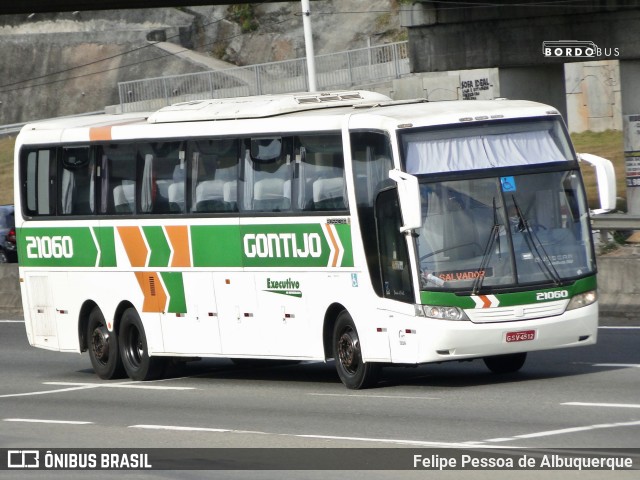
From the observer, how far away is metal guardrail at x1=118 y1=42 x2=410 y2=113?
53.2m

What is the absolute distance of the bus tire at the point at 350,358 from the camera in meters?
16.2

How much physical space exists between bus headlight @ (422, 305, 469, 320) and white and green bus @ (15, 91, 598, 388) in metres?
0.02

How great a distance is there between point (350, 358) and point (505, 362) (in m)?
1.80

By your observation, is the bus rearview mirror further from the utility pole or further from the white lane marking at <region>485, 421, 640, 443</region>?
the utility pole

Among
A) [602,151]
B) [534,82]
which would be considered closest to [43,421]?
[534,82]

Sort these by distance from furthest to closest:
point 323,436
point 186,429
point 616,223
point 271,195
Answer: point 616,223 → point 271,195 → point 186,429 → point 323,436

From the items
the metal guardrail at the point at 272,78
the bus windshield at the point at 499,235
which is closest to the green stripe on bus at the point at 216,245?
the bus windshield at the point at 499,235

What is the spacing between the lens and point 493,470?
34.0 feet

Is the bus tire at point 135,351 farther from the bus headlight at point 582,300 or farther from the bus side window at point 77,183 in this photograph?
the bus headlight at point 582,300

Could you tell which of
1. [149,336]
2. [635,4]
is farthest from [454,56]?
[149,336]

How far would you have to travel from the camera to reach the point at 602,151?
46.9m

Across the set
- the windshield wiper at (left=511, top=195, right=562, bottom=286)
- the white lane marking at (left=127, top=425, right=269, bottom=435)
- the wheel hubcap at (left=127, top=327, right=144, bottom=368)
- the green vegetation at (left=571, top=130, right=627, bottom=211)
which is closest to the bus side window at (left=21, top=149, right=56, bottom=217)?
the wheel hubcap at (left=127, top=327, right=144, bottom=368)

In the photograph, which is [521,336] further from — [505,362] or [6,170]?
[6,170]

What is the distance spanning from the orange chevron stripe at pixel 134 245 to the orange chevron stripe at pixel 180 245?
1.81 feet
